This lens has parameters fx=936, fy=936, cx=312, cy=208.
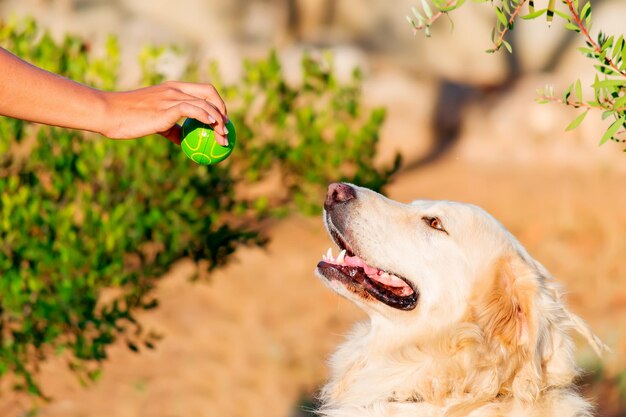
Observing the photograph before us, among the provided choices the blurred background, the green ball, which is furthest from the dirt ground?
the green ball

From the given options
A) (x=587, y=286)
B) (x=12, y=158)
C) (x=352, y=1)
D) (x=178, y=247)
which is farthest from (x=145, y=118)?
(x=352, y=1)

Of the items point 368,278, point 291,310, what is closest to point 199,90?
point 368,278

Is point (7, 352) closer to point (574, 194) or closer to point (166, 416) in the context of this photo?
point (166, 416)

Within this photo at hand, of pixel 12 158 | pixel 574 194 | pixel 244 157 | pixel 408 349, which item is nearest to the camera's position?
pixel 408 349

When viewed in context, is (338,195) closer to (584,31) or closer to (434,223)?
(434,223)

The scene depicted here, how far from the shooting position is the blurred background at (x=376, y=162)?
721cm

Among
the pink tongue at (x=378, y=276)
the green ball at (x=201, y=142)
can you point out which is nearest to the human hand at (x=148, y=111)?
the green ball at (x=201, y=142)

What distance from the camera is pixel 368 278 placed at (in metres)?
3.80

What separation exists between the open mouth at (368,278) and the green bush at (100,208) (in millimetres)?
1290

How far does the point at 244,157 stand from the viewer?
5.93 metres

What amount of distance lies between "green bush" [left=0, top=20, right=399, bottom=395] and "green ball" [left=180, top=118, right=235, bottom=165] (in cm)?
164

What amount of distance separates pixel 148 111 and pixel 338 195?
129cm

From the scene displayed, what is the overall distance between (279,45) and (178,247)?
26.5 feet

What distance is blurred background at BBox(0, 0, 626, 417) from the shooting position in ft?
23.6
